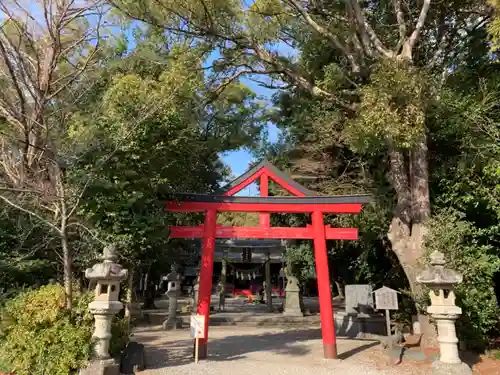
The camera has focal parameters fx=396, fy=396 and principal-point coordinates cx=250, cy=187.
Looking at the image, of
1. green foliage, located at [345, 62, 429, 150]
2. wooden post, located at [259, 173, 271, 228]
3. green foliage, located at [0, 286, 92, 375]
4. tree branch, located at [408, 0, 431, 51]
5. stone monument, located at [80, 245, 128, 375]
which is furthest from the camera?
tree branch, located at [408, 0, 431, 51]

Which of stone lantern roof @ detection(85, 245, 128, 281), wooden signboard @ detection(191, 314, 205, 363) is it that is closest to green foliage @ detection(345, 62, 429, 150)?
wooden signboard @ detection(191, 314, 205, 363)

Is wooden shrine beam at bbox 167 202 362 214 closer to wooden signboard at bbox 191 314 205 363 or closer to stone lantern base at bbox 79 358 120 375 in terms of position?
wooden signboard at bbox 191 314 205 363

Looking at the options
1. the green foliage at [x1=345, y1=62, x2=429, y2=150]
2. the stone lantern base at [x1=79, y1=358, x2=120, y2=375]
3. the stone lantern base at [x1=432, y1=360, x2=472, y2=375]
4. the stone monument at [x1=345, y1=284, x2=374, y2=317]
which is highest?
the green foliage at [x1=345, y1=62, x2=429, y2=150]

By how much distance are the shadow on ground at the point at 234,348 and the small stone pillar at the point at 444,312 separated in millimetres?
2457

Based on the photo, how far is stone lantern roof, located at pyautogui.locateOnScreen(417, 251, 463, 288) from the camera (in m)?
7.80

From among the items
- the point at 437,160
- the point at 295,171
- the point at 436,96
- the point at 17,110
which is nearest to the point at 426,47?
the point at 436,96

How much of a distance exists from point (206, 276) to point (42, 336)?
3451 mm

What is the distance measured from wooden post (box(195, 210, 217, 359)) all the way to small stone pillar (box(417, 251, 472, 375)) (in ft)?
14.6

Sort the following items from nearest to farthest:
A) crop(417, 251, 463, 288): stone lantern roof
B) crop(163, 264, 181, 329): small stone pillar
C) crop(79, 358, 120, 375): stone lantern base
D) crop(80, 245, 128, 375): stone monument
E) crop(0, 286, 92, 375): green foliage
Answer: crop(0, 286, 92, 375): green foliage < crop(79, 358, 120, 375): stone lantern base < crop(80, 245, 128, 375): stone monument < crop(417, 251, 463, 288): stone lantern roof < crop(163, 264, 181, 329): small stone pillar

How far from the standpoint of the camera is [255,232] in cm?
932

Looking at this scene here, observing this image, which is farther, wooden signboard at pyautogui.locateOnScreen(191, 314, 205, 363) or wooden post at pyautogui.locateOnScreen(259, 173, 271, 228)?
wooden post at pyautogui.locateOnScreen(259, 173, 271, 228)

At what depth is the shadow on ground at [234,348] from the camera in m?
8.67

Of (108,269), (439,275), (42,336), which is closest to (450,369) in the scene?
(439,275)

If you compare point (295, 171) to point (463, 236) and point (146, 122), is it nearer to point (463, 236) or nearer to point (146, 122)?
point (463, 236)
